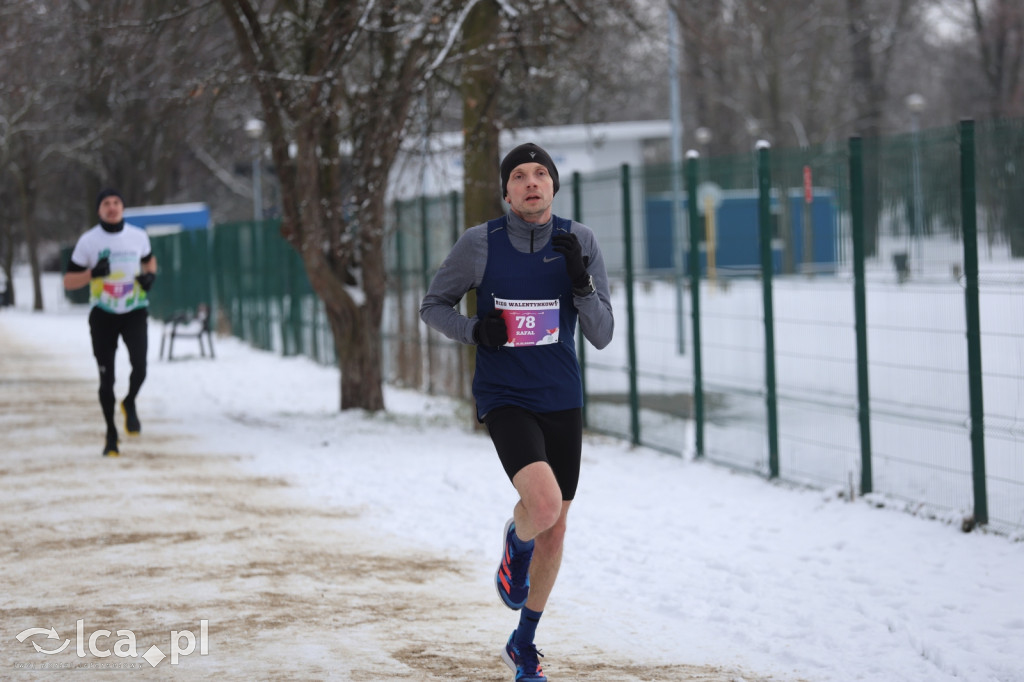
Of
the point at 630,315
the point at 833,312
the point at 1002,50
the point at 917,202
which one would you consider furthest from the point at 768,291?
the point at 1002,50

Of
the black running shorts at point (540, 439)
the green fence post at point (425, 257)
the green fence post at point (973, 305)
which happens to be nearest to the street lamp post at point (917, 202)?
the green fence post at point (973, 305)

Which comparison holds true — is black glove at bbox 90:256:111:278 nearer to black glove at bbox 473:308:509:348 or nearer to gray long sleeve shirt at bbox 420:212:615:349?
A: gray long sleeve shirt at bbox 420:212:615:349

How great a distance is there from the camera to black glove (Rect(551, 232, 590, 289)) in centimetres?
538

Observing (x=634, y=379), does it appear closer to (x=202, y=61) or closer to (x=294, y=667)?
(x=202, y=61)

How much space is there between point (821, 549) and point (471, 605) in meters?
2.30

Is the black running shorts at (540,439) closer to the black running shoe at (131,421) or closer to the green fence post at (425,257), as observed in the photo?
the black running shoe at (131,421)

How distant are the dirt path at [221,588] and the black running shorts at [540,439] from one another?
81 cm

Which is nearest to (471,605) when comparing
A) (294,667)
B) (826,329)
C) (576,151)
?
(294,667)

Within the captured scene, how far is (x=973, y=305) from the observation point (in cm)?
831

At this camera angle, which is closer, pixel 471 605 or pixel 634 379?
pixel 471 605

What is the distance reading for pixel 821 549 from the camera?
8367 mm

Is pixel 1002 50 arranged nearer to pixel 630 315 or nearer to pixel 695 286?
pixel 630 315

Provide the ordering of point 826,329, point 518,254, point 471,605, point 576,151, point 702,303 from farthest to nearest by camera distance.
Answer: point 576,151
point 702,303
point 826,329
point 471,605
point 518,254

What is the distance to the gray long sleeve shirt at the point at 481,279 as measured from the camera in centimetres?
554
